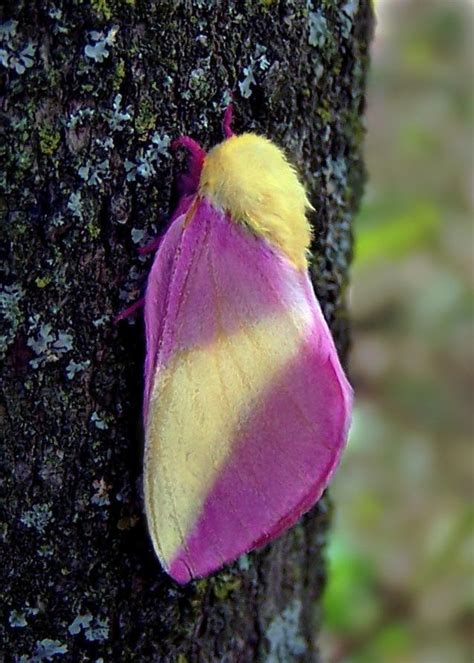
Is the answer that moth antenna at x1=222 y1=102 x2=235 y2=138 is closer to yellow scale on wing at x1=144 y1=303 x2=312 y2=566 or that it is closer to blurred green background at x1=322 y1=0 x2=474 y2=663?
yellow scale on wing at x1=144 y1=303 x2=312 y2=566

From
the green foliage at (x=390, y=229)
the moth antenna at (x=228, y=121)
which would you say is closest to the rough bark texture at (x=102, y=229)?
the moth antenna at (x=228, y=121)

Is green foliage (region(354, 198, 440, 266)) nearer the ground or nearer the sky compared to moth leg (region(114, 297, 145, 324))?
nearer the ground

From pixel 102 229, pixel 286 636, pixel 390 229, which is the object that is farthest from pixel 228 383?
pixel 390 229

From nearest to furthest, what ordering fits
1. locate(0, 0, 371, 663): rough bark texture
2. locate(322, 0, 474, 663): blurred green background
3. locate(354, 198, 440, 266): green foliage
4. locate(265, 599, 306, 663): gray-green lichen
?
locate(0, 0, 371, 663): rough bark texture < locate(265, 599, 306, 663): gray-green lichen < locate(322, 0, 474, 663): blurred green background < locate(354, 198, 440, 266): green foliage

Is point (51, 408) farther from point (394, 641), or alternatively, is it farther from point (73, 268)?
point (394, 641)

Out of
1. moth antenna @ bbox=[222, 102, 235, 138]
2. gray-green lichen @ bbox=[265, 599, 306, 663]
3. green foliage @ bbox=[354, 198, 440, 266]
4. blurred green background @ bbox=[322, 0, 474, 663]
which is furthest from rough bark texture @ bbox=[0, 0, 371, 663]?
green foliage @ bbox=[354, 198, 440, 266]

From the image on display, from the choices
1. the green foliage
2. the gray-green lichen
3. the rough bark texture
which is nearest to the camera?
the rough bark texture

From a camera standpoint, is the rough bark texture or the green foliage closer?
the rough bark texture

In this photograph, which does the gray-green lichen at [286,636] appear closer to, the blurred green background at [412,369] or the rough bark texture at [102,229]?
the rough bark texture at [102,229]
